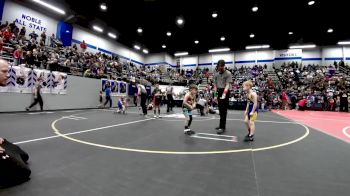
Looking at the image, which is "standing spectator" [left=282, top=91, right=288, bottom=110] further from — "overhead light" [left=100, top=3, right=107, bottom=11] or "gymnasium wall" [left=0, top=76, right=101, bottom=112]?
"overhead light" [left=100, top=3, right=107, bottom=11]

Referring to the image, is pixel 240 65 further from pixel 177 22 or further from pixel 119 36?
pixel 119 36

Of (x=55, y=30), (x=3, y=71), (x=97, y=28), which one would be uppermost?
(x=97, y=28)

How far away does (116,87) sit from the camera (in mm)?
17672

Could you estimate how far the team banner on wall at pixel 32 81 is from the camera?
987cm

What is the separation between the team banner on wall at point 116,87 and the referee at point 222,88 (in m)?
12.1

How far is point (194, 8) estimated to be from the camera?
16.0 m

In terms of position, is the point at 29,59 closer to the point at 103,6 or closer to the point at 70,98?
the point at 70,98

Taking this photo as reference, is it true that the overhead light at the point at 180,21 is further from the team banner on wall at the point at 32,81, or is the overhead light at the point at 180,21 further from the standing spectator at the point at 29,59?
the standing spectator at the point at 29,59

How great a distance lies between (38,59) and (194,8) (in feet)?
36.4

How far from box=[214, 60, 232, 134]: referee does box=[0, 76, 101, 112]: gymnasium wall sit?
9.65m

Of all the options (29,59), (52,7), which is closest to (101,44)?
(52,7)

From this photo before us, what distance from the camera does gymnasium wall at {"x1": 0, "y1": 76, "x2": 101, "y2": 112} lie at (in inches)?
384

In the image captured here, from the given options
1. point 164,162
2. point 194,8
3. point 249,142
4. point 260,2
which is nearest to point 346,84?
point 260,2

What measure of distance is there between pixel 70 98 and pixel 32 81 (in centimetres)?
264
